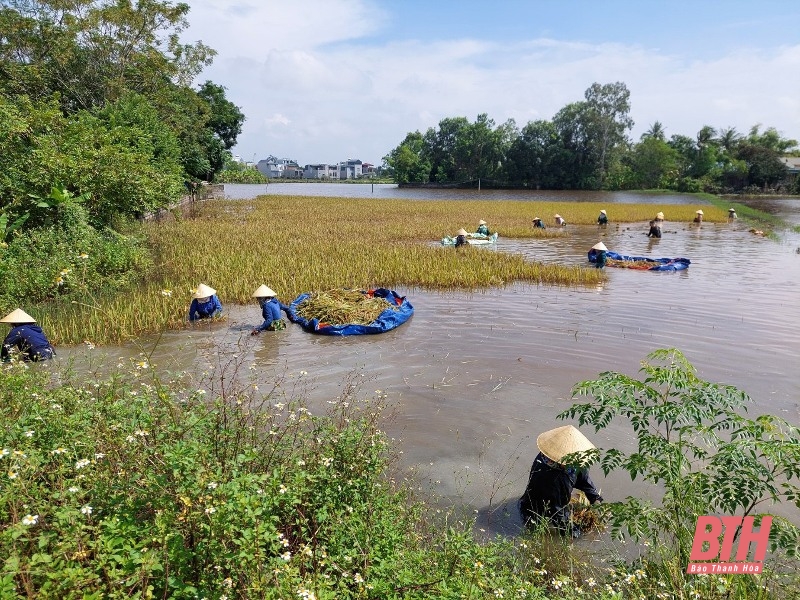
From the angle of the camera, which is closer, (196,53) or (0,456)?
(0,456)

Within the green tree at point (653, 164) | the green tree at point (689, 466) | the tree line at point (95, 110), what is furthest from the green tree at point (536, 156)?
the green tree at point (689, 466)

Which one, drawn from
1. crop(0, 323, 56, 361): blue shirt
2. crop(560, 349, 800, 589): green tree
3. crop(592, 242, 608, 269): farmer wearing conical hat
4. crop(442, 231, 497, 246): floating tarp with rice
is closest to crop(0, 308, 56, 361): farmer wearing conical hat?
crop(0, 323, 56, 361): blue shirt

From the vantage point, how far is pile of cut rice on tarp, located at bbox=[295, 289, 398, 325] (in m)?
9.12

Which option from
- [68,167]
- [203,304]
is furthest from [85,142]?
[203,304]

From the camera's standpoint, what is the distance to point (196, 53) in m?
25.2

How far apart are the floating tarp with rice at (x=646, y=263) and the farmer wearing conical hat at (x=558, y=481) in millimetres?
12422

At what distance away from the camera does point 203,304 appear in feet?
29.5

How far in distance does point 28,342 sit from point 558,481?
21.4ft

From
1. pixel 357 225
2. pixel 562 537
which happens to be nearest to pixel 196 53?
pixel 357 225

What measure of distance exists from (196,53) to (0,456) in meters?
27.2

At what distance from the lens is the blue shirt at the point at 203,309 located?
8984 millimetres

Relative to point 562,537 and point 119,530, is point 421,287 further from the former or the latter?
point 119,530

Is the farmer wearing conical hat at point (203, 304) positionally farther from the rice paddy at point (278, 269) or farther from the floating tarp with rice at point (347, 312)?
the floating tarp with rice at point (347, 312)

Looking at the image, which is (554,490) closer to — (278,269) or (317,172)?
(278,269)
